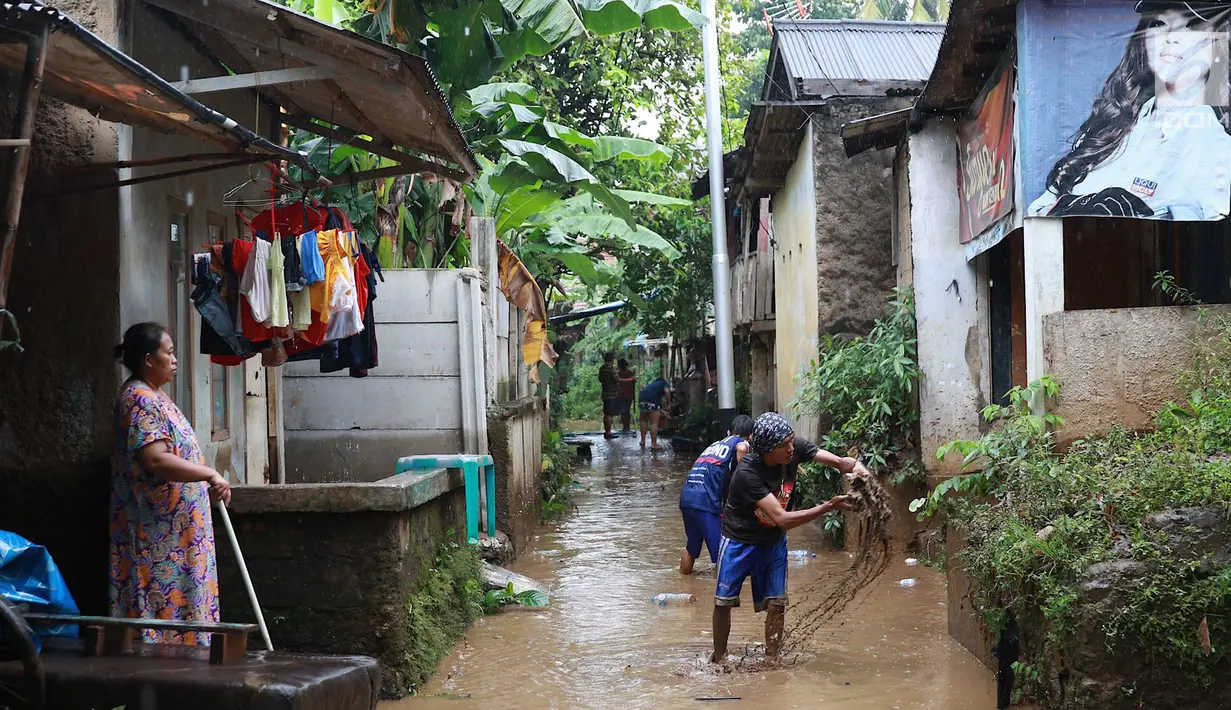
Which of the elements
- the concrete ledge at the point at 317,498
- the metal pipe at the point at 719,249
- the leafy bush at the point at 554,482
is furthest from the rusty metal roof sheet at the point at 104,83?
the metal pipe at the point at 719,249

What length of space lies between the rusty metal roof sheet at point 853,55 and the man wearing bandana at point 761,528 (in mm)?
7365

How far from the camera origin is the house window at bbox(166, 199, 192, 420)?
6.09 m

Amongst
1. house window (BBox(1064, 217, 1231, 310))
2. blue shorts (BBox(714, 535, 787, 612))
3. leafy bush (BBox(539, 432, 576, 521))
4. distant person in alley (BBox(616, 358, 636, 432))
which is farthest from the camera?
distant person in alley (BBox(616, 358, 636, 432))

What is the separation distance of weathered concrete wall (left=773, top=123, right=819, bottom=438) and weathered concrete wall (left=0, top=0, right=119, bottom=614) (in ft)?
24.8

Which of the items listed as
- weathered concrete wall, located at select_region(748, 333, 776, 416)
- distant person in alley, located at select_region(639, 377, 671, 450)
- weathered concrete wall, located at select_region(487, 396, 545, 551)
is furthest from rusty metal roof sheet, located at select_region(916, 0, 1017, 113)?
distant person in alley, located at select_region(639, 377, 671, 450)

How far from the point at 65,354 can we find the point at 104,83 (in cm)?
151

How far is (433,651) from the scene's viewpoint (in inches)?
242

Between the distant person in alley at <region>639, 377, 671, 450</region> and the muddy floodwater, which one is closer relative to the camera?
the muddy floodwater

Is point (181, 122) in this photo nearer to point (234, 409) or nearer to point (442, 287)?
point (234, 409)

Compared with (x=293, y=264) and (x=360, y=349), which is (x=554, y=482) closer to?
(x=360, y=349)

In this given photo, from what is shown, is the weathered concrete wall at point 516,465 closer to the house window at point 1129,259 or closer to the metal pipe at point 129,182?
the metal pipe at point 129,182

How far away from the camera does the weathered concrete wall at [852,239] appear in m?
11.4

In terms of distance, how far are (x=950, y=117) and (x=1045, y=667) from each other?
5431 mm

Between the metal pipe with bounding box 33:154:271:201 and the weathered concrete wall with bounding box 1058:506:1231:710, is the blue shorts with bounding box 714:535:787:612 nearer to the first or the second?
the weathered concrete wall with bounding box 1058:506:1231:710
